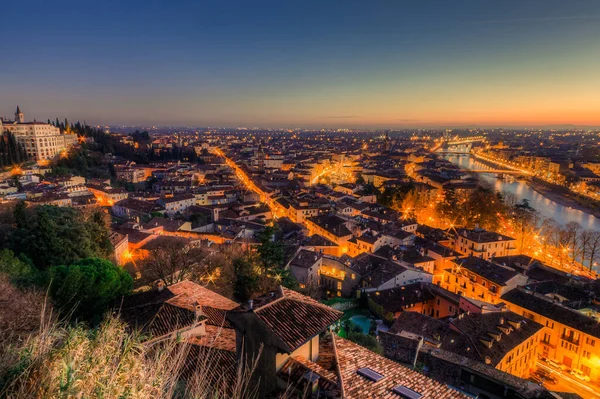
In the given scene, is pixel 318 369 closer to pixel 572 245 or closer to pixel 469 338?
pixel 469 338

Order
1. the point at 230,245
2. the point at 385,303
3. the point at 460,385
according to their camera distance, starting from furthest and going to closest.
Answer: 1. the point at 230,245
2. the point at 385,303
3. the point at 460,385

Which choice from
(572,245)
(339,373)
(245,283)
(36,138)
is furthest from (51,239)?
(36,138)

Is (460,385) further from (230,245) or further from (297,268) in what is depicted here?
(230,245)

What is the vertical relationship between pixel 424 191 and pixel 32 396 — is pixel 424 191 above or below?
below

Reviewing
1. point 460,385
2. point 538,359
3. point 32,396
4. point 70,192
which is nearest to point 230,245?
point 460,385

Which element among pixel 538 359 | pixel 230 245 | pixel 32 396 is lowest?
pixel 538 359

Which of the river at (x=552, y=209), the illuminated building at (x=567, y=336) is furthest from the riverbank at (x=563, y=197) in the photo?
the illuminated building at (x=567, y=336)

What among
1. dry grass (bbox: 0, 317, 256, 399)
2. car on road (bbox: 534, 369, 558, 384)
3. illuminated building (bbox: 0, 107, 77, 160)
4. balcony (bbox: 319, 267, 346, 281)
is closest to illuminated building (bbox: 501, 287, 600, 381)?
car on road (bbox: 534, 369, 558, 384)

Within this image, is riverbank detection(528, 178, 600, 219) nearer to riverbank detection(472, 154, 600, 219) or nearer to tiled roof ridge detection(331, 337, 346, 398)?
riverbank detection(472, 154, 600, 219)
